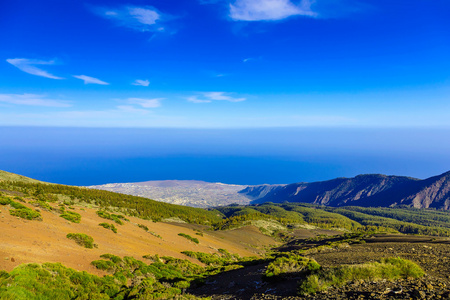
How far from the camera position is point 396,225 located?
13662 cm

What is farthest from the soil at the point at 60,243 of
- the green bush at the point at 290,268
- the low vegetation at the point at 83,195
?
the low vegetation at the point at 83,195

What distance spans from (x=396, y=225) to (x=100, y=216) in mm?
173775

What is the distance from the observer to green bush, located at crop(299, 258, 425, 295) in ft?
27.8

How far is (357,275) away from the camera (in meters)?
8.79

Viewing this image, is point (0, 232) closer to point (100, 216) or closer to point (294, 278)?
point (100, 216)

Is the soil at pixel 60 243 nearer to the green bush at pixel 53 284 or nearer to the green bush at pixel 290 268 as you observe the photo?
the green bush at pixel 53 284

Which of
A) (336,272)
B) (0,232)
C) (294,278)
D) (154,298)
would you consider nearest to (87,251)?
(0,232)

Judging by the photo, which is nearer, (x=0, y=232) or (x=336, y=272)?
(x=336, y=272)

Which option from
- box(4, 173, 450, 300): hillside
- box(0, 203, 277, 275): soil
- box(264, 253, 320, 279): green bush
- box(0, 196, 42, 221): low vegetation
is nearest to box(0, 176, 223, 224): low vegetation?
box(0, 196, 42, 221): low vegetation

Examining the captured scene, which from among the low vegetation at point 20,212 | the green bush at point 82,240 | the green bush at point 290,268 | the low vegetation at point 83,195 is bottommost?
the low vegetation at point 83,195

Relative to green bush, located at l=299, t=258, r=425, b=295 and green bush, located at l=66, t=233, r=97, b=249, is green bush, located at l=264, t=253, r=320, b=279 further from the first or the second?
green bush, located at l=66, t=233, r=97, b=249

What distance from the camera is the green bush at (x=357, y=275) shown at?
27.8ft

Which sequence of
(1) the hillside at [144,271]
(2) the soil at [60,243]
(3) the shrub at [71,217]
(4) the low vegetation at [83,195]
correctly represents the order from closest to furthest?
(1) the hillside at [144,271], (2) the soil at [60,243], (3) the shrub at [71,217], (4) the low vegetation at [83,195]

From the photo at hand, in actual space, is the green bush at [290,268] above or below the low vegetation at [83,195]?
above
